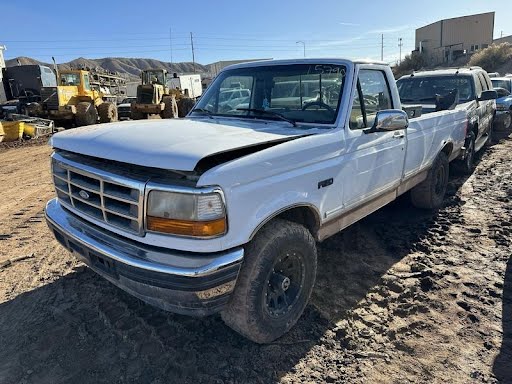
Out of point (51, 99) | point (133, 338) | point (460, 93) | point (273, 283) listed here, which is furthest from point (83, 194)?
Result: point (51, 99)

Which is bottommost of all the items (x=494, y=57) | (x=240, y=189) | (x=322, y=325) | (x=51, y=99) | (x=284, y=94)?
(x=322, y=325)

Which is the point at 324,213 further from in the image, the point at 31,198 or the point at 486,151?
the point at 486,151

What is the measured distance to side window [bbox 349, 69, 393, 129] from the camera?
3.60 m

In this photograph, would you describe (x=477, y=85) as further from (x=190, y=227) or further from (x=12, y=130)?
(x=12, y=130)

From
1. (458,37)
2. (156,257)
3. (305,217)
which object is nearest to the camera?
(156,257)

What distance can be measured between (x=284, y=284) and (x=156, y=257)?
38.6 inches

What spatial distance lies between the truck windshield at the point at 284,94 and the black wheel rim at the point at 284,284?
125cm

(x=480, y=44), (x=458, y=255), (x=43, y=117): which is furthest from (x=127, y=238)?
(x=480, y=44)

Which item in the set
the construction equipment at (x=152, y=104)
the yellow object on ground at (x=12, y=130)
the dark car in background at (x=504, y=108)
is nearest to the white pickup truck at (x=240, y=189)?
the dark car in background at (x=504, y=108)

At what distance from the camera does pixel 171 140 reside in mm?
2686

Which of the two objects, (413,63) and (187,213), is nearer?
(187,213)

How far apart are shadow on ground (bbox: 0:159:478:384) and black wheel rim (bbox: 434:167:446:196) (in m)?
2.26

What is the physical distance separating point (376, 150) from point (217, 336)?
2189 mm

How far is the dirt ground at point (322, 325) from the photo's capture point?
106 inches
